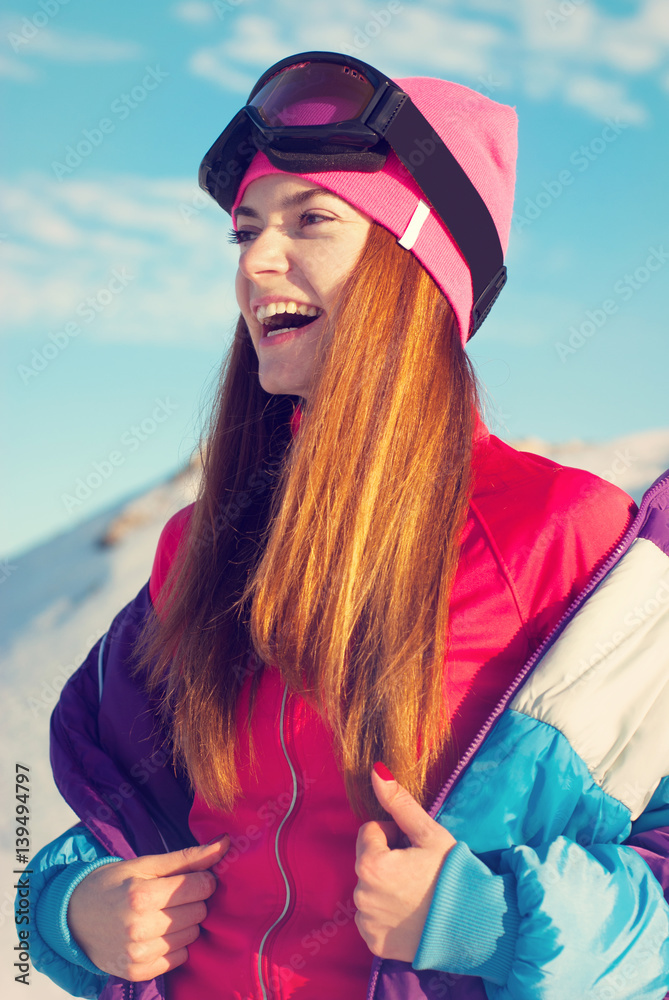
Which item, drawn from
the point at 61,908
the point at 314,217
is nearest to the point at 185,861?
the point at 61,908

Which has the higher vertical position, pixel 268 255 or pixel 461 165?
pixel 461 165

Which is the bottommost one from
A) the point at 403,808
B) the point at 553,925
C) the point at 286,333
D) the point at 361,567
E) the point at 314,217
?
the point at 553,925

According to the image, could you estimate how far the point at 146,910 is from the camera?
1.57 meters

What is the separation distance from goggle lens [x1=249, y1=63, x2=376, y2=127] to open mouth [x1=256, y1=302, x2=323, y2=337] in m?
0.42

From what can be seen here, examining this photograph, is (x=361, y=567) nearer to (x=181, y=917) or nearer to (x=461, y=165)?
(x=181, y=917)

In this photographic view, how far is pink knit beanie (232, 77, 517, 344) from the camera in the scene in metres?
1.72

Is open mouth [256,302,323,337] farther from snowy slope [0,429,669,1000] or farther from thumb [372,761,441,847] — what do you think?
thumb [372,761,441,847]

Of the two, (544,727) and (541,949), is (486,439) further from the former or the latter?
(541,949)

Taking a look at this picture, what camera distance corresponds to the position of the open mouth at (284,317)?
1.79 m

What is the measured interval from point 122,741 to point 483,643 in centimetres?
101

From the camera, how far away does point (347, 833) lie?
4.89ft

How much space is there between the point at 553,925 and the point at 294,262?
140cm

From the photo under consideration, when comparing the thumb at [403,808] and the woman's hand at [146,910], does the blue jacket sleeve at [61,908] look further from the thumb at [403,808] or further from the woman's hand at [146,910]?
the thumb at [403,808]

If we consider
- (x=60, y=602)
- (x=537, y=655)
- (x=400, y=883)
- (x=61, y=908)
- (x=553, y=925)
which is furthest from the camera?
(x=60, y=602)
